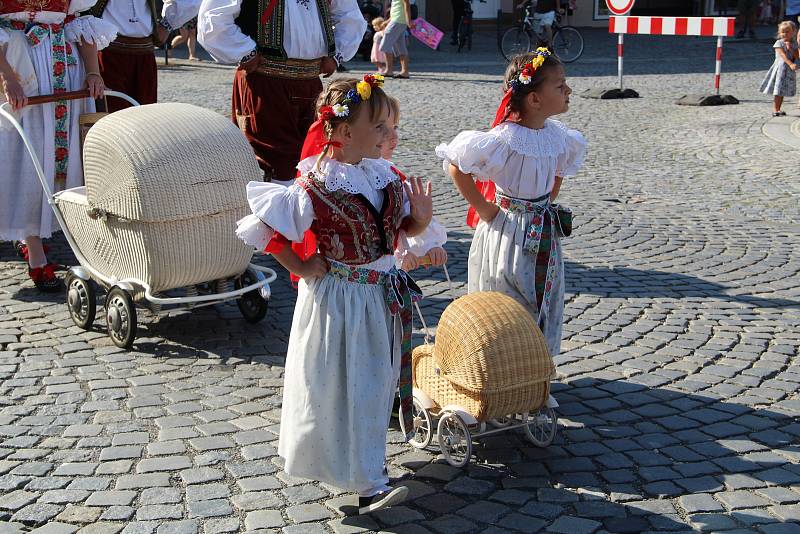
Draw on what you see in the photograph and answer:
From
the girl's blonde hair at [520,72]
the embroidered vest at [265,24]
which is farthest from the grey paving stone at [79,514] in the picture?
the embroidered vest at [265,24]

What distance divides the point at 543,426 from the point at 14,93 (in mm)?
3654

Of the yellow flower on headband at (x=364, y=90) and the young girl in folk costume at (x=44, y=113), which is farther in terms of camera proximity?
the young girl in folk costume at (x=44, y=113)

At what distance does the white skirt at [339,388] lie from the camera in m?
3.55

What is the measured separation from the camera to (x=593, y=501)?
12.3 ft

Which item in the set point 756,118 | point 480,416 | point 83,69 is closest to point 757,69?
point 756,118

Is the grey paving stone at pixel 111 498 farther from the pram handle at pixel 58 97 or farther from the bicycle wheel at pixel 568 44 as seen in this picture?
the bicycle wheel at pixel 568 44

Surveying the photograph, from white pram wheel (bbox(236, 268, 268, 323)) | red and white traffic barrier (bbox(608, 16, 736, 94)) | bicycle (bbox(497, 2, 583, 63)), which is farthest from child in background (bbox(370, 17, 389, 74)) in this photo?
white pram wheel (bbox(236, 268, 268, 323))

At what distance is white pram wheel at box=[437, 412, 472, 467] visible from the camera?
3914mm

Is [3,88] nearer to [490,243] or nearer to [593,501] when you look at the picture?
[490,243]

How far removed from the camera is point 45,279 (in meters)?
6.29

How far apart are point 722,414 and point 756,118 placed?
9.83 m

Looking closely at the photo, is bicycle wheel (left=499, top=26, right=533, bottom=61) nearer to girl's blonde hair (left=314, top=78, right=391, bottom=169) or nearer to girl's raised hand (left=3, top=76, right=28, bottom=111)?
girl's raised hand (left=3, top=76, right=28, bottom=111)

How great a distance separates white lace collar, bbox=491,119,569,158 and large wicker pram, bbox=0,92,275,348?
4.87 ft

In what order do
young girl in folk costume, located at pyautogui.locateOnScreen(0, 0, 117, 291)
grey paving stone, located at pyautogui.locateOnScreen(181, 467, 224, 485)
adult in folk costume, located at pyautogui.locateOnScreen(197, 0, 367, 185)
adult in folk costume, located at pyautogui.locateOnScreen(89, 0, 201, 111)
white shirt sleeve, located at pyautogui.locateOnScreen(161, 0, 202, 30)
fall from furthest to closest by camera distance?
white shirt sleeve, located at pyautogui.locateOnScreen(161, 0, 202, 30), adult in folk costume, located at pyautogui.locateOnScreen(89, 0, 201, 111), adult in folk costume, located at pyautogui.locateOnScreen(197, 0, 367, 185), young girl in folk costume, located at pyautogui.locateOnScreen(0, 0, 117, 291), grey paving stone, located at pyautogui.locateOnScreen(181, 467, 224, 485)
